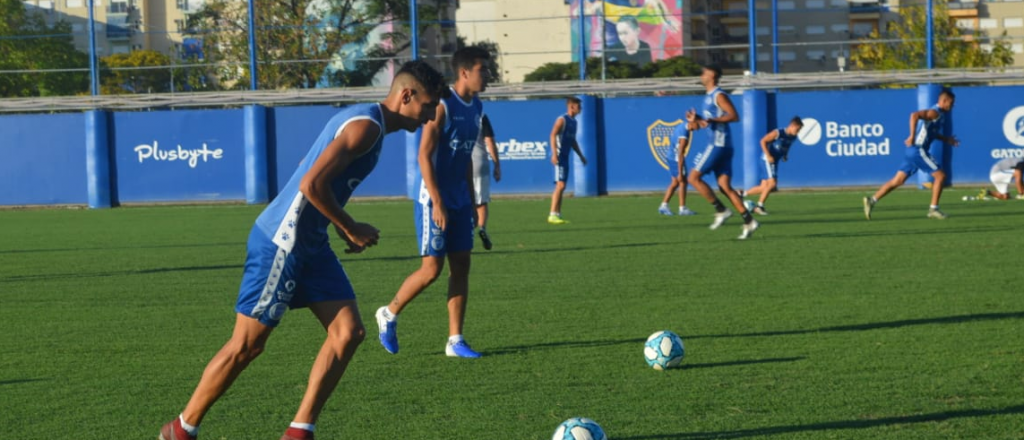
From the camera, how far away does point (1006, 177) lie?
24859 millimetres

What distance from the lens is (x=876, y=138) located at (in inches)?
1152

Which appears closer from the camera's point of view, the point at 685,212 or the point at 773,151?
the point at 685,212

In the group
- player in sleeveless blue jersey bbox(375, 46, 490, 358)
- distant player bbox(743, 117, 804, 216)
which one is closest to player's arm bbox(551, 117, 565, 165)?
Result: distant player bbox(743, 117, 804, 216)

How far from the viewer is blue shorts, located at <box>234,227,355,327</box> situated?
5270 millimetres

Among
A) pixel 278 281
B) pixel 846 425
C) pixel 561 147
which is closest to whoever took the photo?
pixel 278 281

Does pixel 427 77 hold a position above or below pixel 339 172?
above

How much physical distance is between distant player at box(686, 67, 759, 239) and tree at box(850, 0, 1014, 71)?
11.5 meters

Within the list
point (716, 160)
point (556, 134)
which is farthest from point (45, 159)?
point (716, 160)

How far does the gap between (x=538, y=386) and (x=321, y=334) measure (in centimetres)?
259

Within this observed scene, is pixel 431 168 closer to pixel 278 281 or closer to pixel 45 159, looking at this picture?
pixel 278 281

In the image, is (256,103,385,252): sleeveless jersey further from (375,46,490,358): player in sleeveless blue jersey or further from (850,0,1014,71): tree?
(850,0,1014,71): tree

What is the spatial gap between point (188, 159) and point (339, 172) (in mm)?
27620

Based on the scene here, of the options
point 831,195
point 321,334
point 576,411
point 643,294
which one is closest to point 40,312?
point 321,334

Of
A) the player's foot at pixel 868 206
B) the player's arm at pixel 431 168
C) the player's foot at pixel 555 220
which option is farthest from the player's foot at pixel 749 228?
the player's arm at pixel 431 168
